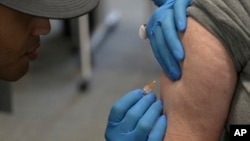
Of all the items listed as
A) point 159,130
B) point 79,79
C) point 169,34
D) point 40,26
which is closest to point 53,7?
point 40,26

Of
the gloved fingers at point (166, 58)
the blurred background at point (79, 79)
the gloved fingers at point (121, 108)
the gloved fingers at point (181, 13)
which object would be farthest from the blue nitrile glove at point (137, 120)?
the blurred background at point (79, 79)

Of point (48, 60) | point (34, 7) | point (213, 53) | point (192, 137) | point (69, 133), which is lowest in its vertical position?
point (69, 133)

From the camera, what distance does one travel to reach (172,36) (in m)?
1.19

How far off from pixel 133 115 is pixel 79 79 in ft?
6.22

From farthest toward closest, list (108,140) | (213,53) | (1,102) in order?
(1,102)
(108,140)
(213,53)

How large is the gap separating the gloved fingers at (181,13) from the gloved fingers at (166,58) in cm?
7

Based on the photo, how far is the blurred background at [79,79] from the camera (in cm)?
277

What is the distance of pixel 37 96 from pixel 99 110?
1.47 ft

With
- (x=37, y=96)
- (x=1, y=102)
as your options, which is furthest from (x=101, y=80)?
(x=1, y=102)

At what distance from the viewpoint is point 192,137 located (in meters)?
1.17

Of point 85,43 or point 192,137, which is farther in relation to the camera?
point 85,43

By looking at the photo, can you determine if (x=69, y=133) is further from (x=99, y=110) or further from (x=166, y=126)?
(x=166, y=126)

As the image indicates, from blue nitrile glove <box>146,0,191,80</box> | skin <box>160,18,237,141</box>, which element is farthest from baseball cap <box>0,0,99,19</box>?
skin <box>160,18,237,141</box>

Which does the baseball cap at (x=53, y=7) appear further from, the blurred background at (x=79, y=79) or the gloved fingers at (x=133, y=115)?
the blurred background at (x=79, y=79)
